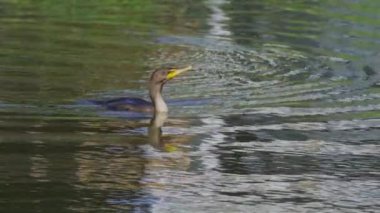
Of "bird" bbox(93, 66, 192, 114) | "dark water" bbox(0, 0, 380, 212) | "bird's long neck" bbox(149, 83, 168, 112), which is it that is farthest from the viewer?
"bird's long neck" bbox(149, 83, 168, 112)

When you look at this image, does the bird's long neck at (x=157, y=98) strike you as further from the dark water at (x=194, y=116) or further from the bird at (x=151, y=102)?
the dark water at (x=194, y=116)

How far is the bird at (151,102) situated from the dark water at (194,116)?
13 cm

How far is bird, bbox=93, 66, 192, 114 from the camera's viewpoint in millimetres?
15953

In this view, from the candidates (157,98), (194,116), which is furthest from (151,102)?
(194,116)

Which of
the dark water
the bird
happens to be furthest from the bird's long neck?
the dark water

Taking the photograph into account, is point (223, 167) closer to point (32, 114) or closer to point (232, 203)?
point (232, 203)

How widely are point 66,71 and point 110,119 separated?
155 inches

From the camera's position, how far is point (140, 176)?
12.4 m

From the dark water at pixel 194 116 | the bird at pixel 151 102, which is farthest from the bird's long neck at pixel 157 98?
the dark water at pixel 194 116

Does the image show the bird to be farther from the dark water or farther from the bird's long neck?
the dark water

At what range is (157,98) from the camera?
16.2 meters

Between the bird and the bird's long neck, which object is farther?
the bird's long neck

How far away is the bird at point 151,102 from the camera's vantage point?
16.0 m

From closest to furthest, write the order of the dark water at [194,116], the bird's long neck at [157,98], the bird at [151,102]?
the dark water at [194,116] → the bird at [151,102] → the bird's long neck at [157,98]
